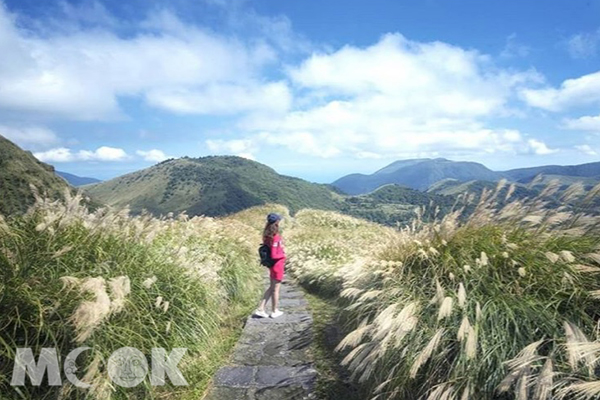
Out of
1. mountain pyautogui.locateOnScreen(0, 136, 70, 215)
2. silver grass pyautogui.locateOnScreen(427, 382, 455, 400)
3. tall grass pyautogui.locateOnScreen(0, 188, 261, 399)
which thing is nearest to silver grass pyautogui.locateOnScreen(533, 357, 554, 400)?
silver grass pyautogui.locateOnScreen(427, 382, 455, 400)

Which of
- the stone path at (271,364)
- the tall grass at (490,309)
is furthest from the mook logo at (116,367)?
the tall grass at (490,309)

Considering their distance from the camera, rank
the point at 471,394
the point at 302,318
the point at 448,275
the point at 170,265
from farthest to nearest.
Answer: the point at 302,318 → the point at 170,265 → the point at 448,275 → the point at 471,394

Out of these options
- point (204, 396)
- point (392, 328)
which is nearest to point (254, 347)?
point (204, 396)

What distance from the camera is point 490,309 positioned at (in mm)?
3523

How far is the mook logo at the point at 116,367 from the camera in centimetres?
310

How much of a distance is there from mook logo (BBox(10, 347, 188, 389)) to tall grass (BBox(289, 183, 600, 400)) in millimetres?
1812

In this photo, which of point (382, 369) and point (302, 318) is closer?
point (382, 369)

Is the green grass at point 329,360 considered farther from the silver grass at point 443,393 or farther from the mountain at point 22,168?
the mountain at point 22,168

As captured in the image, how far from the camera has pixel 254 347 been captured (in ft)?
17.2

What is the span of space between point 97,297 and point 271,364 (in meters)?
2.58

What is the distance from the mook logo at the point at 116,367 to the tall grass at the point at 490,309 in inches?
71.3

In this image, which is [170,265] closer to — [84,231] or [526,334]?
[84,231]

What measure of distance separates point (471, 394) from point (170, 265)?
12.3ft

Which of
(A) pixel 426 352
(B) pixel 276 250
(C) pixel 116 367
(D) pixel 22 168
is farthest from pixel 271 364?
(D) pixel 22 168
